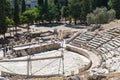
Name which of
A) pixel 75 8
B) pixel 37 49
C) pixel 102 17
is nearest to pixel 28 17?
pixel 75 8

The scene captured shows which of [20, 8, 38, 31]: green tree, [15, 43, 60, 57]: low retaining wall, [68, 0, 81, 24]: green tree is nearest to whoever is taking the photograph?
[15, 43, 60, 57]: low retaining wall

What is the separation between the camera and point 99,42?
3234 cm

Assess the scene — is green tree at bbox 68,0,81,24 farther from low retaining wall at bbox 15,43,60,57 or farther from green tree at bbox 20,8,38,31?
low retaining wall at bbox 15,43,60,57

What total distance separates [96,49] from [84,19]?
77.5 ft

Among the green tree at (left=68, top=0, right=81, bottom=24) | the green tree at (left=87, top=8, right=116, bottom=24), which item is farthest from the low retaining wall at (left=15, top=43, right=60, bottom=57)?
the green tree at (left=68, top=0, right=81, bottom=24)

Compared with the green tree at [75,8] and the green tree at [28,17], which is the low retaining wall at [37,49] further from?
the green tree at [75,8]

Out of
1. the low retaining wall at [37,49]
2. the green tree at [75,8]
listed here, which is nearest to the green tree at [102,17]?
the low retaining wall at [37,49]

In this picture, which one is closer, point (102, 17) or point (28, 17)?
point (102, 17)

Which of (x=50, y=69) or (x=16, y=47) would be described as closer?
(x=50, y=69)

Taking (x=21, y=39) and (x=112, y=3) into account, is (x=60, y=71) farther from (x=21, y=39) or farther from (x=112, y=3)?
(x=112, y=3)

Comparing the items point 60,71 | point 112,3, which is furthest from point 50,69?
point 112,3

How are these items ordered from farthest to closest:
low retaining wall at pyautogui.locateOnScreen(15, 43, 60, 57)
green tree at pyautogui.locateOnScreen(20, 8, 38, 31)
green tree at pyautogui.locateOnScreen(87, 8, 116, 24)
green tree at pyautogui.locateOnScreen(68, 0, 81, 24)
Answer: green tree at pyautogui.locateOnScreen(68, 0, 81, 24) → green tree at pyautogui.locateOnScreen(20, 8, 38, 31) → green tree at pyautogui.locateOnScreen(87, 8, 116, 24) → low retaining wall at pyautogui.locateOnScreen(15, 43, 60, 57)

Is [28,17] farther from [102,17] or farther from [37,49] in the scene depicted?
[37,49]

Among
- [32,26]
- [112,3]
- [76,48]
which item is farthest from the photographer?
[32,26]
